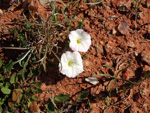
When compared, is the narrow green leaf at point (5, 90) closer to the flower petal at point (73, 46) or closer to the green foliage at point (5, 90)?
the green foliage at point (5, 90)

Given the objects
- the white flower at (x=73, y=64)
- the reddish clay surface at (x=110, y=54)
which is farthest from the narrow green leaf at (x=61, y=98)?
the white flower at (x=73, y=64)

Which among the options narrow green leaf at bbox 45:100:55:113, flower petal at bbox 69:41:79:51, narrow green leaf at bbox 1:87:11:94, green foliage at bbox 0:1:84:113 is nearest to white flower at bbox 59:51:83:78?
flower petal at bbox 69:41:79:51

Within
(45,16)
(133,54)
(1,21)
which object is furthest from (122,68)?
(1,21)

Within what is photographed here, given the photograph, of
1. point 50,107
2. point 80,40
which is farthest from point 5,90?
point 80,40

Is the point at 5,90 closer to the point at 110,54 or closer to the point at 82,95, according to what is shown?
the point at 82,95

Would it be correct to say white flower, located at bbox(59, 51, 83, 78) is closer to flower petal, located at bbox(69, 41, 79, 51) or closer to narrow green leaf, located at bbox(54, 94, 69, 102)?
flower petal, located at bbox(69, 41, 79, 51)

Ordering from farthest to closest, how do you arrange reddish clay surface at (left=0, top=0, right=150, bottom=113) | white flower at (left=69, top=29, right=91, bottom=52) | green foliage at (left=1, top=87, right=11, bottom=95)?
reddish clay surface at (left=0, top=0, right=150, bottom=113) → white flower at (left=69, top=29, right=91, bottom=52) → green foliage at (left=1, top=87, right=11, bottom=95)
